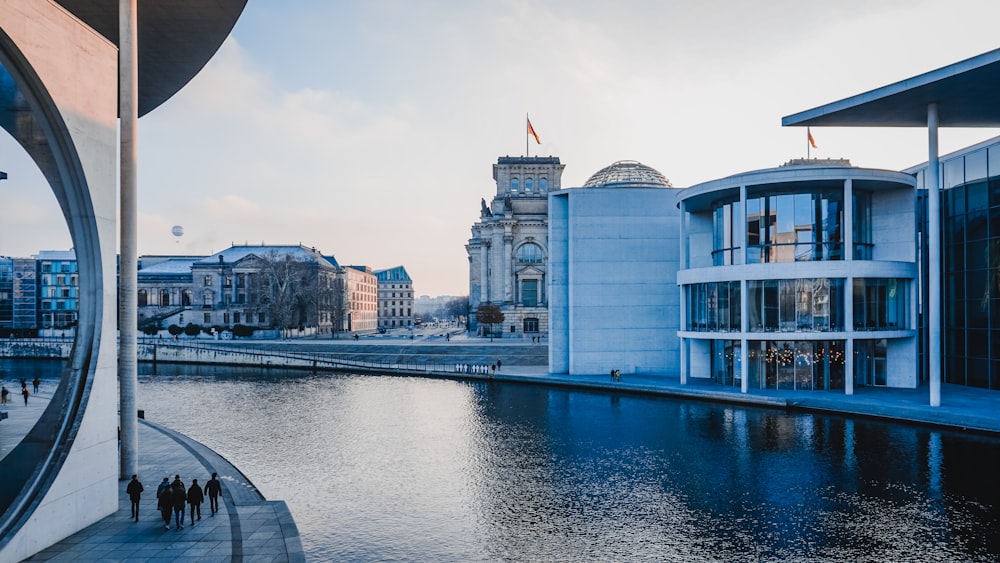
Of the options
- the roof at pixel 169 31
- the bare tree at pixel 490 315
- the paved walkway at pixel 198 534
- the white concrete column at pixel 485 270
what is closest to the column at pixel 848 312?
the paved walkway at pixel 198 534

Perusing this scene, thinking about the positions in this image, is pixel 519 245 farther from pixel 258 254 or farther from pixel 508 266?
pixel 258 254

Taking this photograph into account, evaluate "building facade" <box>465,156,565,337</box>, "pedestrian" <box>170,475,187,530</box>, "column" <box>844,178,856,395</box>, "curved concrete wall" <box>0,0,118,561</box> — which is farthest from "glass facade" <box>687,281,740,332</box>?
"building facade" <box>465,156,565,337</box>

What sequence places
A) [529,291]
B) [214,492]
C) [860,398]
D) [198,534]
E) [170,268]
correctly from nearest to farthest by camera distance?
[198,534] → [214,492] → [860,398] → [529,291] → [170,268]

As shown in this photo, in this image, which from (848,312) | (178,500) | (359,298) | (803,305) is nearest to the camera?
(178,500)

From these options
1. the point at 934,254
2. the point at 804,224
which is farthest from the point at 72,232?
the point at 804,224

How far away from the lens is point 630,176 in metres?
80.4

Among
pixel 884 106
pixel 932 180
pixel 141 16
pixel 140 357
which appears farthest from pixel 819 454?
pixel 140 357

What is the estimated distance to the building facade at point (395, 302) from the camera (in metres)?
166

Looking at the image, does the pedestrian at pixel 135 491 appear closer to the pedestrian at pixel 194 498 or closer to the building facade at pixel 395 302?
the pedestrian at pixel 194 498

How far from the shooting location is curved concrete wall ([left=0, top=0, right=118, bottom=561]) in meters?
13.8

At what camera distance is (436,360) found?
62.5m

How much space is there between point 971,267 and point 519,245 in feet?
205

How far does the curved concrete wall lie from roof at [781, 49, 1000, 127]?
36.0 meters

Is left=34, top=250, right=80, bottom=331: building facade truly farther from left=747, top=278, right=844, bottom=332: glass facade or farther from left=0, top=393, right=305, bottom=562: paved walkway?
left=747, top=278, right=844, bottom=332: glass facade
